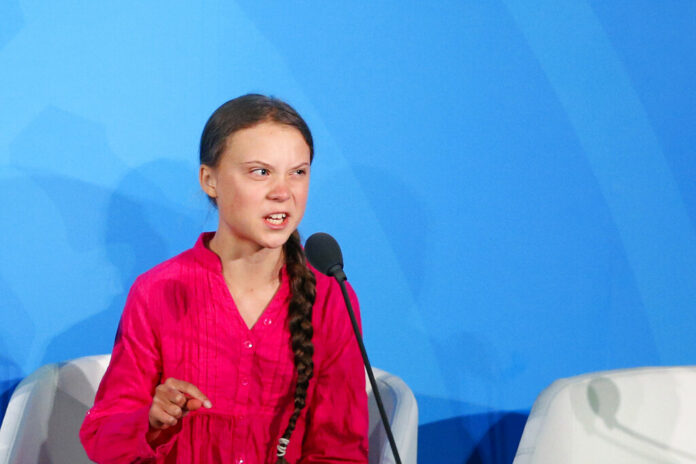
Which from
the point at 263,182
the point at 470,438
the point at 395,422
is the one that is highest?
the point at 263,182

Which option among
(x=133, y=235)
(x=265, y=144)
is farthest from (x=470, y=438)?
(x=265, y=144)

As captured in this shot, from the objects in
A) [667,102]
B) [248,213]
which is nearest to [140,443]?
[248,213]

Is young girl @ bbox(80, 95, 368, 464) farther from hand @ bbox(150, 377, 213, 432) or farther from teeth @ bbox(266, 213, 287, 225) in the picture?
hand @ bbox(150, 377, 213, 432)

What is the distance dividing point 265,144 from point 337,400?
17.0 inches

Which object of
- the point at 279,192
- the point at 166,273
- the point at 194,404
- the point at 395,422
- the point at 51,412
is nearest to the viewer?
the point at 194,404

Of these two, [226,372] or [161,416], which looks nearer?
[161,416]

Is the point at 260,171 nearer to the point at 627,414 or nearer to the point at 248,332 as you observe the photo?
the point at 248,332

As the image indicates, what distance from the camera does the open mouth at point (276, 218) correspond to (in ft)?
4.42

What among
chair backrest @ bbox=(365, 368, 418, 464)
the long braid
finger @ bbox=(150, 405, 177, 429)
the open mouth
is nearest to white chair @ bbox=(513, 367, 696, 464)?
chair backrest @ bbox=(365, 368, 418, 464)

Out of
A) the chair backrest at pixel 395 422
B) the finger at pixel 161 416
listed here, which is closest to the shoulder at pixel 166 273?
the finger at pixel 161 416

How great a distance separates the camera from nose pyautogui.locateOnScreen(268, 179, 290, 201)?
4.37 ft

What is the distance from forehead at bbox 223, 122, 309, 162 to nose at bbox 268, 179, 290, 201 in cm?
4

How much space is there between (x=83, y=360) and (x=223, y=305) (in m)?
0.49

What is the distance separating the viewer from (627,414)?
1.71 metres
